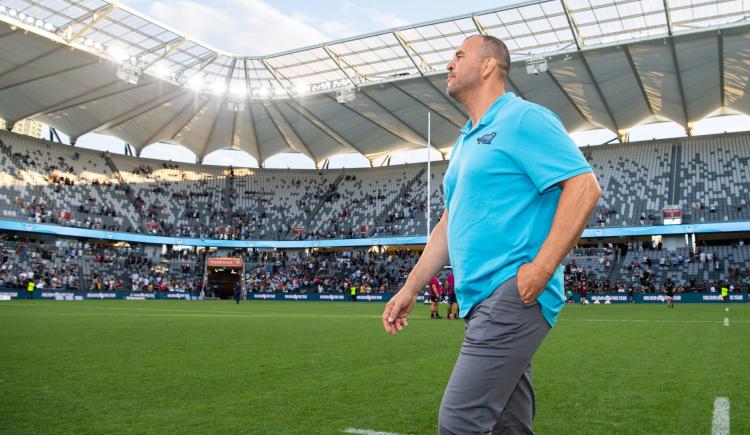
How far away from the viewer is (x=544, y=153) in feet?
8.07

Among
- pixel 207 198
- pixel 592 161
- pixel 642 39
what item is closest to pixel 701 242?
pixel 592 161

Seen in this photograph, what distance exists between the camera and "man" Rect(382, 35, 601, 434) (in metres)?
2.30

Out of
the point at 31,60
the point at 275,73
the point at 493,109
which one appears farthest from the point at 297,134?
the point at 493,109

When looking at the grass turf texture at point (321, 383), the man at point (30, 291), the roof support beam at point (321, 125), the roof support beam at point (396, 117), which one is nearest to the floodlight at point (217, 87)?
the roof support beam at point (321, 125)

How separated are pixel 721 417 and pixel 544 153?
392 cm

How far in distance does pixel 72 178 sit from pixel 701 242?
5471 cm

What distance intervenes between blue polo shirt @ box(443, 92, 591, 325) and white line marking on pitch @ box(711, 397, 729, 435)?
303cm

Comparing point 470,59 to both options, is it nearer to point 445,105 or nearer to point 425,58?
point 425,58

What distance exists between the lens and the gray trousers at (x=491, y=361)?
2.26 metres

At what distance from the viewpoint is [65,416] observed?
4895 mm

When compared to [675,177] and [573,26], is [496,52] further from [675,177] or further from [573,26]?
[675,177]

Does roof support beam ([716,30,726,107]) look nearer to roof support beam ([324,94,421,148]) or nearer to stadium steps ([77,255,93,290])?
roof support beam ([324,94,421,148])

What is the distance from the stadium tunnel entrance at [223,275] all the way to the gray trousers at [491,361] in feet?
177

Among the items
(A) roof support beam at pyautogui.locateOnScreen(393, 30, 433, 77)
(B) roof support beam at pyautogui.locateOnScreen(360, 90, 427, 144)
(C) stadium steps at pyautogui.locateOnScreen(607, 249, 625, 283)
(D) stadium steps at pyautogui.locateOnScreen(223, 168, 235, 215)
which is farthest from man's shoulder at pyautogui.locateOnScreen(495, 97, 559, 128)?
(D) stadium steps at pyautogui.locateOnScreen(223, 168, 235, 215)
